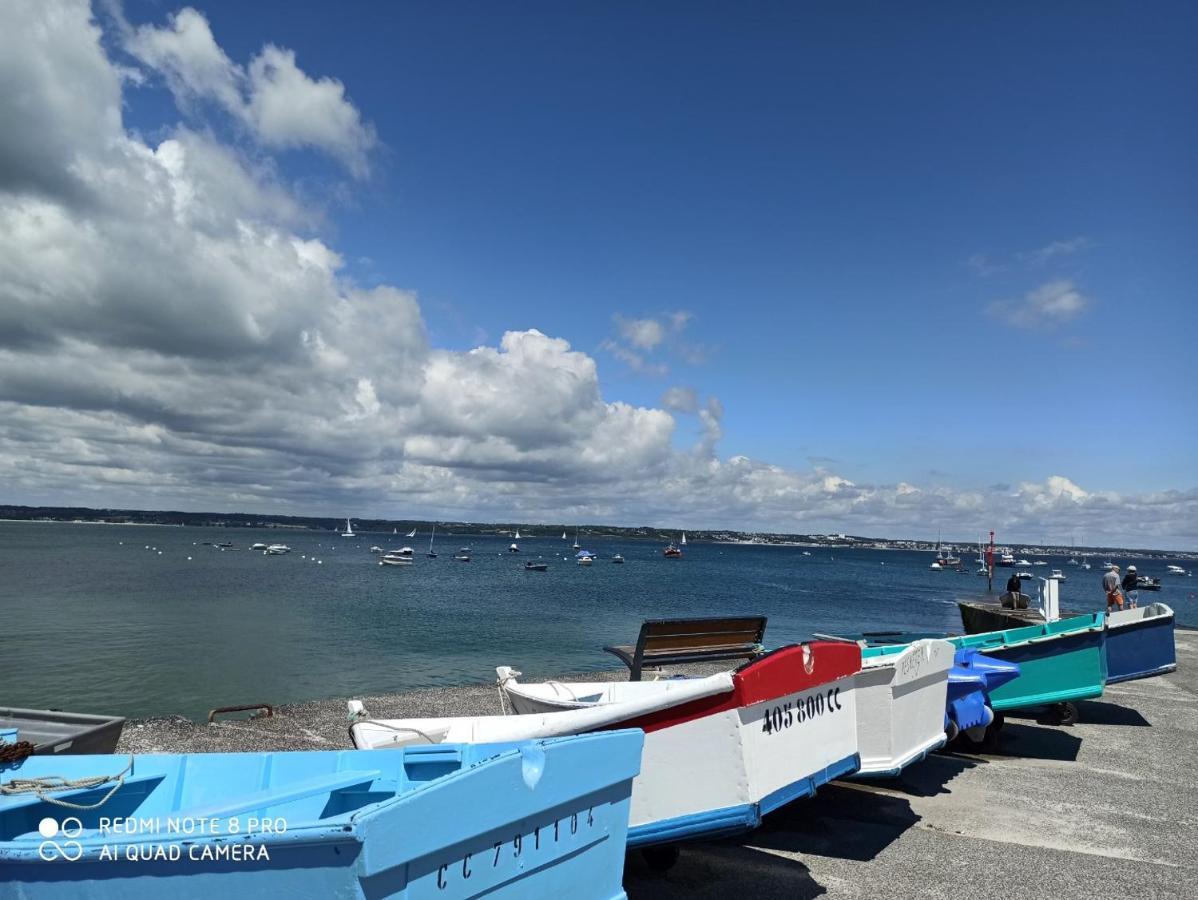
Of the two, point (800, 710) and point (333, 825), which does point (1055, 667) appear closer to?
point (800, 710)

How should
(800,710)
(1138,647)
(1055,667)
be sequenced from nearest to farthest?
(800,710), (1055,667), (1138,647)

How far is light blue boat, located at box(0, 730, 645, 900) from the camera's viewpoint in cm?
312

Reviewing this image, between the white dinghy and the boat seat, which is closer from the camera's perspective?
the boat seat

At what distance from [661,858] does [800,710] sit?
64.9 inches

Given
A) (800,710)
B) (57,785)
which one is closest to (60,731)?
(57,785)

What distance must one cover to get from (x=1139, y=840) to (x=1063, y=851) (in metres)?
0.97

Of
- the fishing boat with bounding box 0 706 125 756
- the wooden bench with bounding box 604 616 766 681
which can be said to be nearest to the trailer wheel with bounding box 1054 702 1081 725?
the wooden bench with bounding box 604 616 766 681

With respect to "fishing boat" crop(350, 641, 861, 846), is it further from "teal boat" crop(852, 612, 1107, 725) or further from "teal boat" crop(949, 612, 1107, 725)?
"teal boat" crop(949, 612, 1107, 725)

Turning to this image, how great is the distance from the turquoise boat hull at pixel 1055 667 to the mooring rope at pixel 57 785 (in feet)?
32.7

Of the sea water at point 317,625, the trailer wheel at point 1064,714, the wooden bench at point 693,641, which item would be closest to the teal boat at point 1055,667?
the trailer wheel at point 1064,714

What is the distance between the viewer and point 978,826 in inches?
286

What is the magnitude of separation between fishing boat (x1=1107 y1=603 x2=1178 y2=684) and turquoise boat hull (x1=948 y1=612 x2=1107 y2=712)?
134cm

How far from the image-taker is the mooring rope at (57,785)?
395 centimetres

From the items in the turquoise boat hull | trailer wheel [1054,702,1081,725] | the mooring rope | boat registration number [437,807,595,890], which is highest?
the mooring rope
